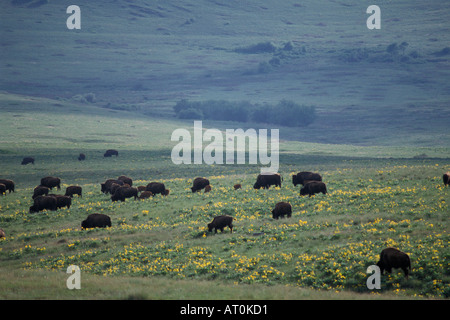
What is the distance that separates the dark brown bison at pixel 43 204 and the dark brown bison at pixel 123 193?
3956 millimetres

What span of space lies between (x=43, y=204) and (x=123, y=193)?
17.0 ft

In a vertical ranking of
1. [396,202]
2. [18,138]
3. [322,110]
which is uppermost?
[322,110]

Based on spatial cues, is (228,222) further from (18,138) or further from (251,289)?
(18,138)

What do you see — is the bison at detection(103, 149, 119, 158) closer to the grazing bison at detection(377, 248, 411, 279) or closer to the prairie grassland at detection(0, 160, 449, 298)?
the prairie grassland at detection(0, 160, 449, 298)

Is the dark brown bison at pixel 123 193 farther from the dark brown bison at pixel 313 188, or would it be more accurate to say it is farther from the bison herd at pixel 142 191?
the dark brown bison at pixel 313 188

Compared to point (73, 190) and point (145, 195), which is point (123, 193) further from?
point (73, 190)

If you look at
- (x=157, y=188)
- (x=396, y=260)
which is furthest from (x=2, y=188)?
(x=396, y=260)

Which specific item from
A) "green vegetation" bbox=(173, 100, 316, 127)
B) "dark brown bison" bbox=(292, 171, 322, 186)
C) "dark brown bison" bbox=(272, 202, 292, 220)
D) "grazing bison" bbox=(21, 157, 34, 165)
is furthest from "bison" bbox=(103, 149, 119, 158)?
"green vegetation" bbox=(173, 100, 316, 127)

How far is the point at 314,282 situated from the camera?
56.5 ft

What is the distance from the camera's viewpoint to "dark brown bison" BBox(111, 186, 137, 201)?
35156 mm

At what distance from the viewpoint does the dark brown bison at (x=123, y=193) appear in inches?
1384

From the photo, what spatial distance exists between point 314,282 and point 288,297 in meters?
3.04

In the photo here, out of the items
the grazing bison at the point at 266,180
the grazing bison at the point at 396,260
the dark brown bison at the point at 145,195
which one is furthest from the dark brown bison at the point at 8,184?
the grazing bison at the point at 396,260
